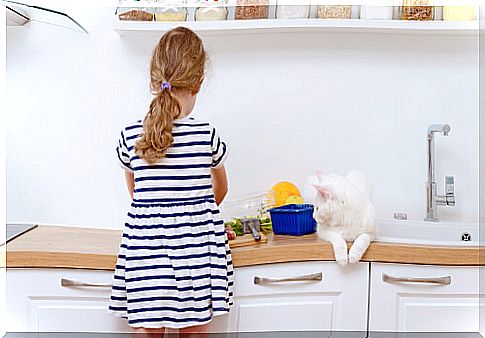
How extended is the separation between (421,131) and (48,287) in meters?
1.11

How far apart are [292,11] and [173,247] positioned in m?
0.75

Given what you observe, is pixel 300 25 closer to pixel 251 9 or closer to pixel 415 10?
pixel 251 9

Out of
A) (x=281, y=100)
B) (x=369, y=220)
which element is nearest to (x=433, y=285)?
(x=369, y=220)

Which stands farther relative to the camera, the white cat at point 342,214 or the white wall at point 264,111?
the white wall at point 264,111

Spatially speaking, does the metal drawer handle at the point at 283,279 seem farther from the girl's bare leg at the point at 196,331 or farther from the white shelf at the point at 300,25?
the white shelf at the point at 300,25

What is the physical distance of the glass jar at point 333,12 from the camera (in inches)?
84.5

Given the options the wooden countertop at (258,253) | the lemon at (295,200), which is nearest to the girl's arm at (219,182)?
the wooden countertop at (258,253)

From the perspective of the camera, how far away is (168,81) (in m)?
1.81

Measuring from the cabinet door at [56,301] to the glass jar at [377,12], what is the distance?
0.96 metres

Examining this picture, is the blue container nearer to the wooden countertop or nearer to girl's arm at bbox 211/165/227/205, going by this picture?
the wooden countertop

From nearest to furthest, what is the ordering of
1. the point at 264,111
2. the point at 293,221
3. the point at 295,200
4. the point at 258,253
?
the point at 258,253, the point at 293,221, the point at 295,200, the point at 264,111

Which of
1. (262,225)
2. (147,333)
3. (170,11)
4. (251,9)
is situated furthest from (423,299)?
(170,11)

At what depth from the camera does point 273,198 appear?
7.11 ft

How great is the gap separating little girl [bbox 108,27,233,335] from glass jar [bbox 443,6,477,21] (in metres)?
0.76
